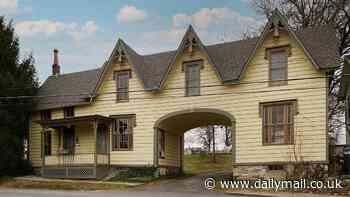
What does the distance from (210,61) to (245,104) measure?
3.09m

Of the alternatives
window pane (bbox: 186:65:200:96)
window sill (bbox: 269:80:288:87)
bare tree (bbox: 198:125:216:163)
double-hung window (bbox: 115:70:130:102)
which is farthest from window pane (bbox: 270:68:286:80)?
bare tree (bbox: 198:125:216:163)

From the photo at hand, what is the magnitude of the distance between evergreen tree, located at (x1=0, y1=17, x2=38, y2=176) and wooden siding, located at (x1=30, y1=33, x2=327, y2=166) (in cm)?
445

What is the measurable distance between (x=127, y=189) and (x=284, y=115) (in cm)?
887

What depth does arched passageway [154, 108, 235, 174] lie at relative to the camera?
26494 mm

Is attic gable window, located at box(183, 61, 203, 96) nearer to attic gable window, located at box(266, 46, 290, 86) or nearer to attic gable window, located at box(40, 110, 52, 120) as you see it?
attic gable window, located at box(266, 46, 290, 86)

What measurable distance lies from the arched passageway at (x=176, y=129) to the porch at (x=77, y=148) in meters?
3.30

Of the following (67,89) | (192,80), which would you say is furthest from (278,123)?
(67,89)

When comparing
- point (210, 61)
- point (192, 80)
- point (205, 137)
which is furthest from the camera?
point (205, 137)

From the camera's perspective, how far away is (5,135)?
94.7 feet

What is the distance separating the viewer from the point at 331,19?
3391 cm

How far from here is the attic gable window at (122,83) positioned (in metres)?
28.7

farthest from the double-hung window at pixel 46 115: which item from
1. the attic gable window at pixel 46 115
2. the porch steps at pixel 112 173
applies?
the porch steps at pixel 112 173

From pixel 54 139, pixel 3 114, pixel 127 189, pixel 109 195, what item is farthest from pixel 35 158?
pixel 109 195

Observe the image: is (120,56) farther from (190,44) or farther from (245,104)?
(245,104)
